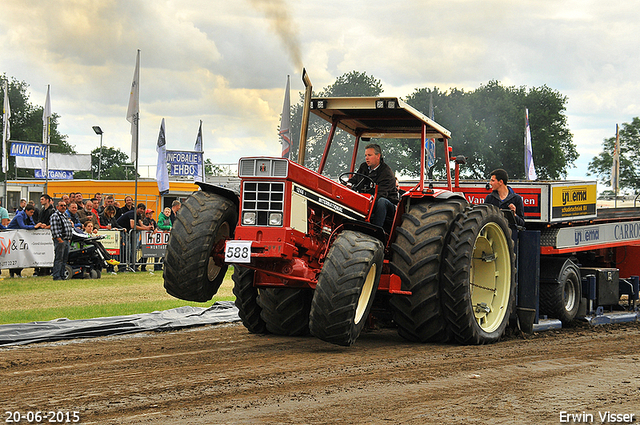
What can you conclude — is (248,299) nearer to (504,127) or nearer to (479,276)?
(479,276)

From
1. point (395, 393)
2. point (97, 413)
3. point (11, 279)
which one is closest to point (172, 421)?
point (97, 413)

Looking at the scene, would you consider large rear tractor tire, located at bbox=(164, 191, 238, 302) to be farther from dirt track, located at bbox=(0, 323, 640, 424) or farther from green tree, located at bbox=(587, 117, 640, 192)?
green tree, located at bbox=(587, 117, 640, 192)

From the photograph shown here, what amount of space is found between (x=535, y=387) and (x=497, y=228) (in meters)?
3.15

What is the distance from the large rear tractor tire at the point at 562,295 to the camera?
10.1 m

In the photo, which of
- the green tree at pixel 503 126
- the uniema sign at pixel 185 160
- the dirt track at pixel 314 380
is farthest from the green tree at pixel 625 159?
the dirt track at pixel 314 380

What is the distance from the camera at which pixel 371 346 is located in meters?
8.02

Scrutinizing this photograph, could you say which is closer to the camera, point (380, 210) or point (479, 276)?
point (380, 210)

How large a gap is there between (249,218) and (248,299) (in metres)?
1.80

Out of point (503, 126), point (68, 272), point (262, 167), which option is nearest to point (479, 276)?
point (262, 167)

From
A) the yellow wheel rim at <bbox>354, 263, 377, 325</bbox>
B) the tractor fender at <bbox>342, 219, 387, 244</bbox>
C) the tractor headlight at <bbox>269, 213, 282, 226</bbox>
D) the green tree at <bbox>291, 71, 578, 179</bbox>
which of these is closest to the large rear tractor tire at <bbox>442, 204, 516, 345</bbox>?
the tractor fender at <bbox>342, 219, 387, 244</bbox>

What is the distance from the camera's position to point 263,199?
7.32m

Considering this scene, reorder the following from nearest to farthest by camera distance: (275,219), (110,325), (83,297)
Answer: (275,219) → (110,325) → (83,297)

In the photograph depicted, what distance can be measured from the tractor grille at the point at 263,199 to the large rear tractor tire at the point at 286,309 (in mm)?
1478

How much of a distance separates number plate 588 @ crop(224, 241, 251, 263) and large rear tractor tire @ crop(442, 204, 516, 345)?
2.27m
